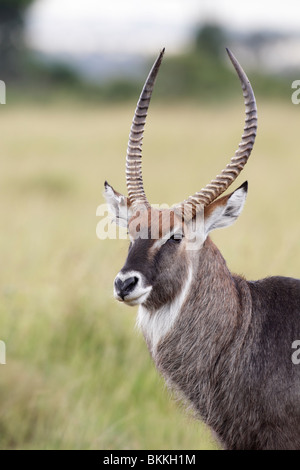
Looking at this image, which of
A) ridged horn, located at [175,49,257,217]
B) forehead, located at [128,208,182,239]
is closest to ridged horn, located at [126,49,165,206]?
forehead, located at [128,208,182,239]

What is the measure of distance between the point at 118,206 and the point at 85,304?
3047 mm

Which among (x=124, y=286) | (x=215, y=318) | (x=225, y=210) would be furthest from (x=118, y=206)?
(x=215, y=318)

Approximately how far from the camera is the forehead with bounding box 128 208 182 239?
454 cm

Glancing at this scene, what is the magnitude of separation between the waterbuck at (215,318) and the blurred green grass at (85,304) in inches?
17.8

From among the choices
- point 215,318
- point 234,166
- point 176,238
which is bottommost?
point 215,318

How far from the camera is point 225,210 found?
4.60 meters

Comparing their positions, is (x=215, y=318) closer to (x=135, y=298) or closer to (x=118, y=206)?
(x=135, y=298)

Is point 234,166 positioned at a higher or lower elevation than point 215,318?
higher

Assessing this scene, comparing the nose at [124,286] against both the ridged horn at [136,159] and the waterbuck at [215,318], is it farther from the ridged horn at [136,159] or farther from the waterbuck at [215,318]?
the ridged horn at [136,159]

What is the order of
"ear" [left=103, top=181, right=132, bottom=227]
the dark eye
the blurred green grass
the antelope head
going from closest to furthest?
the antelope head, the dark eye, "ear" [left=103, top=181, right=132, bottom=227], the blurred green grass

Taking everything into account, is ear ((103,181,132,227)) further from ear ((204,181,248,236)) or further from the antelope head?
ear ((204,181,248,236))

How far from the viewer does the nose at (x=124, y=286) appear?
13.9 ft

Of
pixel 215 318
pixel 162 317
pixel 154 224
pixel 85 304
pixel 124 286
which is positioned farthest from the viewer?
pixel 85 304

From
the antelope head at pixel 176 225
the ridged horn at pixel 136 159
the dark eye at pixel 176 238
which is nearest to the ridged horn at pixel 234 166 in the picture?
the antelope head at pixel 176 225
